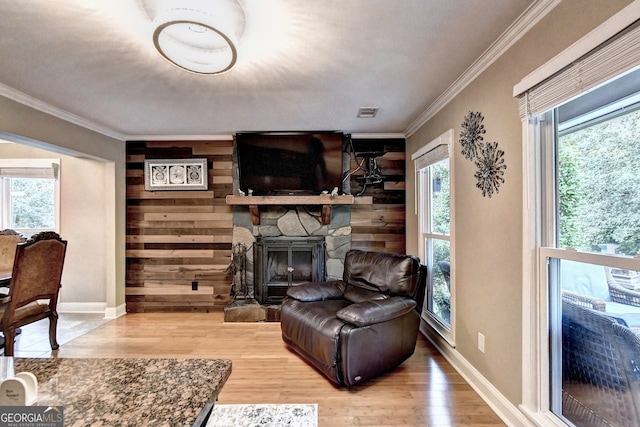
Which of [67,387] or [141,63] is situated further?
[141,63]

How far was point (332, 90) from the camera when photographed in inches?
97.3

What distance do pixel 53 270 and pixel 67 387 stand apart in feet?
9.13

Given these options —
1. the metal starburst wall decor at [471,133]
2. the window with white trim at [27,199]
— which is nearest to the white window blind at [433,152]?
the metal starburst wall decor at [471,133]

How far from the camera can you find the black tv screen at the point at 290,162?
3621 millimetres

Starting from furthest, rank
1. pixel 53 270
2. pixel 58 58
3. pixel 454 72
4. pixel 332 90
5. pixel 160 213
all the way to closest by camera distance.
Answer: pixel 160 213 → pixel 53 270 → pixel 332 90 → pixel 454 72 → pixel 58 58

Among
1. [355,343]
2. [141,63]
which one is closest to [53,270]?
[141,63]

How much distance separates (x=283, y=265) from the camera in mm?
3791

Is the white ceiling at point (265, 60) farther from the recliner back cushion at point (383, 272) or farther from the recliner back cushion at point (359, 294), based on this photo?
the recliner back cushion at point (359, 294)

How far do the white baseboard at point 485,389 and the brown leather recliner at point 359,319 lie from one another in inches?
14.2

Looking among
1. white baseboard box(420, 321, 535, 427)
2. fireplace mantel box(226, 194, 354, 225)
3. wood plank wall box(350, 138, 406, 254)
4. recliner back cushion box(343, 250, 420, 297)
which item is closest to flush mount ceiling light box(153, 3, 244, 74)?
fireplace mantel box(226, 194, 354, 225)

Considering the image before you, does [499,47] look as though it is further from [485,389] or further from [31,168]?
[31,168]

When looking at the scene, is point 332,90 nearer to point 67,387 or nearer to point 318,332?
point 318,332

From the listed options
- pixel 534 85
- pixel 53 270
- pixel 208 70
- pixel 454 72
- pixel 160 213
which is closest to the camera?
pixel 534 85

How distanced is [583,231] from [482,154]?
0.84m
